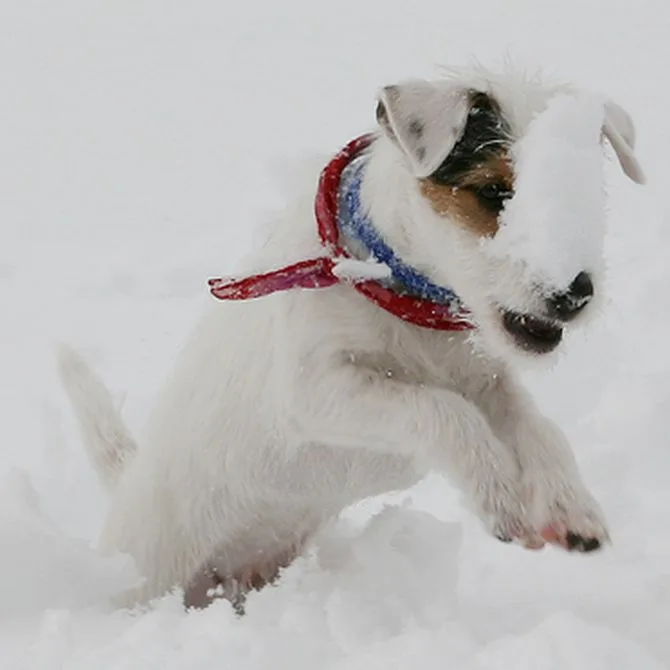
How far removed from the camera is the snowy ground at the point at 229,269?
2527 mm

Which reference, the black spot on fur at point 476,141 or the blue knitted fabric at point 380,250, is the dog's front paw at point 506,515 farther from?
the black spot on fur at point 476,141

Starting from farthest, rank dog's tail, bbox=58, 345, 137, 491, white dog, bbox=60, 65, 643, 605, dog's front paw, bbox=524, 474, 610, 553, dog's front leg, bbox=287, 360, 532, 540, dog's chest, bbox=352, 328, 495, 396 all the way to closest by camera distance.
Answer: dog's tail, bbox=58, 345, 137, 491 → dog's chest, bbox=352, 328, 495, 396 → dog's front leg, bbox=287, 360, 532, 540 → dog's front paw, bbox=524, 474, 610, 553 → white dog, bbox=60, 65, 643, 605

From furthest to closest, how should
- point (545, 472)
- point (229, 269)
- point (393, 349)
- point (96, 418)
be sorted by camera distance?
1. point (229, 269)
2. point (96, 418)
3. point (393, 349)
4. point (545, 472)

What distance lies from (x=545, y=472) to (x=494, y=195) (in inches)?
26.6

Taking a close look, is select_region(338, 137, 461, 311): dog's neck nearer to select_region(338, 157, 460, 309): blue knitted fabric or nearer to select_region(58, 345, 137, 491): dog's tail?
select_region(338, 157, 460, 309): blue knitted fabric

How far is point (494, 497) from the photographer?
269 cm

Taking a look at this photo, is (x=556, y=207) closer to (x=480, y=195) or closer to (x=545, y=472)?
(x=480, y=195)

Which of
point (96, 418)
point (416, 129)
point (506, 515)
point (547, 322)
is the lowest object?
point (96, 418)

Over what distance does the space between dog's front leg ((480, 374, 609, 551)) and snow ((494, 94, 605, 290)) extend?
21.9 inches

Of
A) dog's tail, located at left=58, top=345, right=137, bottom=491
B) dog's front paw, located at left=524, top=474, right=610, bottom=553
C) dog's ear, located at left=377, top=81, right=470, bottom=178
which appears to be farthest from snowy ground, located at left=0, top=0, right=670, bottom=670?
dog's ear, located at left=377, top=81, right=470, bottom=178

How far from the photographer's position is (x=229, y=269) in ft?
20.2

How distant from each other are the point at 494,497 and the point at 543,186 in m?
0.76

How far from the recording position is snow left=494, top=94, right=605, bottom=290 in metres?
2.33

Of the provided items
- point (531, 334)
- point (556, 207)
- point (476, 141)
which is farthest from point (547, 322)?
point (476, 141)
